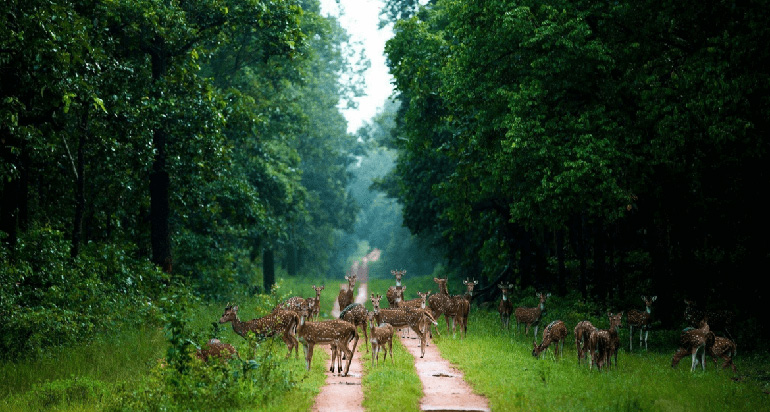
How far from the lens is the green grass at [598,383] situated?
11500 millimetres

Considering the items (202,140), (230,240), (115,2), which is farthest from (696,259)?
(230,240)

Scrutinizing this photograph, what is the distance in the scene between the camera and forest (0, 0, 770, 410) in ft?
53.4

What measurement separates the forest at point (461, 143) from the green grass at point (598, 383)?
4065mm

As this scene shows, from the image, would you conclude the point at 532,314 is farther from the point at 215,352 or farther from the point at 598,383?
the point at 215,352

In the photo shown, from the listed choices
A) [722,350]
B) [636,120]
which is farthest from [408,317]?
[636,120]

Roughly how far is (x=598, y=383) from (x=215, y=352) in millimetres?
7147

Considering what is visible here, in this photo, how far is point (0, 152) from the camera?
1659 centimetres

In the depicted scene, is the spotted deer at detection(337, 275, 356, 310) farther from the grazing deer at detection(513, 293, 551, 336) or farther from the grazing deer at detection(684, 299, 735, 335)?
the grazing deer at detection(684, 299, 735, 335)

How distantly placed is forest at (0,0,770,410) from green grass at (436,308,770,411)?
13.3 feet

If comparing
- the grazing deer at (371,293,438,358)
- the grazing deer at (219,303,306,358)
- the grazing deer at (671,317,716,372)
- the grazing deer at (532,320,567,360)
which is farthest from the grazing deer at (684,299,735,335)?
the grazing deer at (219,303,306,358)

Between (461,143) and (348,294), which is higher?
(461,143)

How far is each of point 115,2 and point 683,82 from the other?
47.1 ft

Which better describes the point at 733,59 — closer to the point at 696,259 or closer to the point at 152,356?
the point at 696,259

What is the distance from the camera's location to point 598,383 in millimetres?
13070
